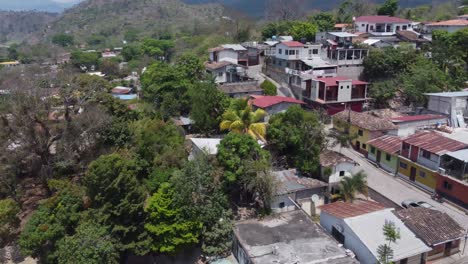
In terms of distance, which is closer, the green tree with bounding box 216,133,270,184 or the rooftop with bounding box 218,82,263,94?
the green tree with bounding box 216,133,270,184

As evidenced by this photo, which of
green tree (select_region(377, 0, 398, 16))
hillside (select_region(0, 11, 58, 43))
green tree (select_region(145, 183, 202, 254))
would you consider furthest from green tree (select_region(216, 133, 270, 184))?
hillside (select_region(0, 11, 58, 43))

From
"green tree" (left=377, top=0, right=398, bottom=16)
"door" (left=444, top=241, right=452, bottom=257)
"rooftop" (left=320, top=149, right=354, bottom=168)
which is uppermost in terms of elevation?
"green tree" (left=377, top=0, right=398, bottom=16)

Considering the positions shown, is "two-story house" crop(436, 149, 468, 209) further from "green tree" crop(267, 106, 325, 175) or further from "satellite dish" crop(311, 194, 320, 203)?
"satellite dish" crop(311, 194, 320, 203)

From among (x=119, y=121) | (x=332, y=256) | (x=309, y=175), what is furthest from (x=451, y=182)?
(x=119, y=121)

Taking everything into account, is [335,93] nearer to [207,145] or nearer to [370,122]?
[370,122]

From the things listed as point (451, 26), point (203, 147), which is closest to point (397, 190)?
point (203, 147)

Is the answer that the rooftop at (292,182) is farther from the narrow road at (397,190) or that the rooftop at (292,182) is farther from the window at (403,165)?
the window at (403,165)

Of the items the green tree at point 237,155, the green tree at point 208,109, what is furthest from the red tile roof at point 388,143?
the green tree at point 208,109

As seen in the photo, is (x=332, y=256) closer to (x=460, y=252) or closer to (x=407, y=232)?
(x=407, y=232)
